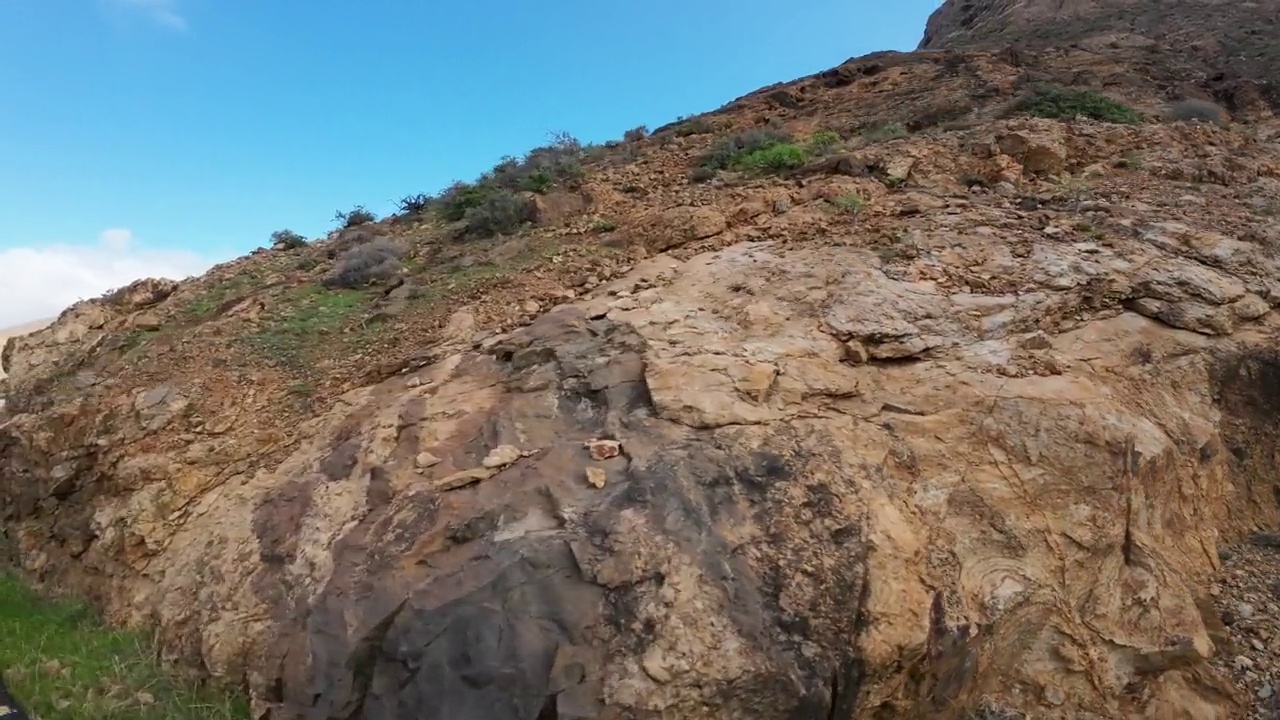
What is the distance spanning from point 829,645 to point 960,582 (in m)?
0.83

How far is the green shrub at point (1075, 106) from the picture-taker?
882 cm

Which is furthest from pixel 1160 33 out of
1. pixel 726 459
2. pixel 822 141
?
pixel 726 459

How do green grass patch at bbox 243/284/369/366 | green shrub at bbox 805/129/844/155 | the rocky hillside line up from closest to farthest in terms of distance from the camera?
the rocky hillside, green grass patch at bbox 243/284/369/366, green shrub at bbox 805/129/844/155

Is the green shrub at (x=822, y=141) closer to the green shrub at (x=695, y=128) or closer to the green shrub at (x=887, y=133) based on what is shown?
the green shrub at (x=887, y=133)

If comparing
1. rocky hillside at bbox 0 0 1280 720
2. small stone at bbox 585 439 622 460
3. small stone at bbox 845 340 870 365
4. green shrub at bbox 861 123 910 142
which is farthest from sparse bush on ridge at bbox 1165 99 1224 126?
small stone at bbox 585 439 622 460

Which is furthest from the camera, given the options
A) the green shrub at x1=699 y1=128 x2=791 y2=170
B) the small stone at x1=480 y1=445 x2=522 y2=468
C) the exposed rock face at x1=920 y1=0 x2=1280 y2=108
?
the exposed rock face at x1=920 y1=0 x2=1280 y2=108

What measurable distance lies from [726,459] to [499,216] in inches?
186

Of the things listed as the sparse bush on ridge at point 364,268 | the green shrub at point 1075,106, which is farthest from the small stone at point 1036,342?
the sparse bush on ridge at point 364,268

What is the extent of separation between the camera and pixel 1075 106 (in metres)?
9.02

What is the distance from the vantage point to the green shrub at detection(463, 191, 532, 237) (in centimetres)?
782

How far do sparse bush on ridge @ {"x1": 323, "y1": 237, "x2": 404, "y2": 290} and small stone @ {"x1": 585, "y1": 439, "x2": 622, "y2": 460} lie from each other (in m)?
3.97

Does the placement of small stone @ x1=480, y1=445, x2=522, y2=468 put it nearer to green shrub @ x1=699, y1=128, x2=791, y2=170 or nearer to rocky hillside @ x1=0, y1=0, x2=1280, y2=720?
rocky hillside @ x1=0, y1=0, x2=1280, y2=720

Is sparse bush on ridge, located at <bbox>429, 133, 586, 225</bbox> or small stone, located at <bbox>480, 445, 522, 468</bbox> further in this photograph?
sparse bush on ridge, located at <bbox>429, 133, 586, 225</bbox>

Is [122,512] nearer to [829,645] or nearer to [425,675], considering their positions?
[425,675]
